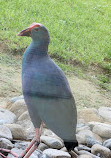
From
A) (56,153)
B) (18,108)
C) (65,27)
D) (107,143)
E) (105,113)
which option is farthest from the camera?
(65,27)

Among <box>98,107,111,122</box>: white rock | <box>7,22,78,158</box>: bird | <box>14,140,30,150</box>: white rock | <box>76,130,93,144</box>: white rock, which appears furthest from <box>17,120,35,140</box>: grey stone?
<box>98,107,111,122</box>: white rock

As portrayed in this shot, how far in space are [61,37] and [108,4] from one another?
1.90m

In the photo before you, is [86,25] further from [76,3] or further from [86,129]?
[86,129]

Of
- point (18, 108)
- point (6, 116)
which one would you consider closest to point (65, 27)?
point (18, 108)

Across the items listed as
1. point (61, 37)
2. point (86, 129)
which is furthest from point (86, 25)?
point (86, 129)

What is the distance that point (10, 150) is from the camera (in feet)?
6.34

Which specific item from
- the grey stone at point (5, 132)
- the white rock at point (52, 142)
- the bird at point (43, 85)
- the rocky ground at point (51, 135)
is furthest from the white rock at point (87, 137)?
the bird at point (43, 85)

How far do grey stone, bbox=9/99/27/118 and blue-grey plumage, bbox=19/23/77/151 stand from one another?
0.78 m

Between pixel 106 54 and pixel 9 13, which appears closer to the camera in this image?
pixel 9 13

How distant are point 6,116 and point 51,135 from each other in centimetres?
31

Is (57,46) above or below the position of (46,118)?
below

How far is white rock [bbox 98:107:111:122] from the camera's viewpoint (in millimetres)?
2766

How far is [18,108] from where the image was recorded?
2.46 metres

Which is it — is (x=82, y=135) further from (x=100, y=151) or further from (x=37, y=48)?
(x=37, y=48)
